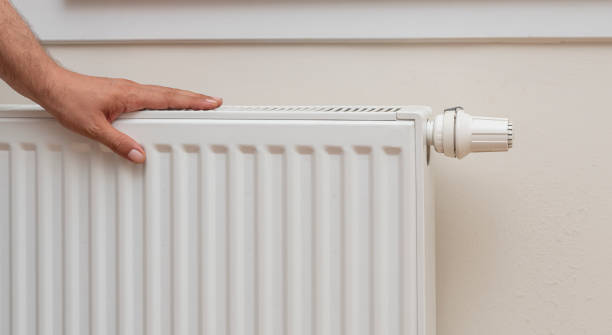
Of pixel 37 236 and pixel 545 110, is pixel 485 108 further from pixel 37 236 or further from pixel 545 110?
pixel 37 236

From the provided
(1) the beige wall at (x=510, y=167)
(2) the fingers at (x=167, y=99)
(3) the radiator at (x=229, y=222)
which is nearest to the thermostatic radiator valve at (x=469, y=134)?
(3) the radiator at (x=229, y=222)

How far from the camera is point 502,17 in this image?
0.83 meters

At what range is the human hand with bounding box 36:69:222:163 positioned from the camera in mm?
748

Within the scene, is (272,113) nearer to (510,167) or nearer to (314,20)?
(314,20)

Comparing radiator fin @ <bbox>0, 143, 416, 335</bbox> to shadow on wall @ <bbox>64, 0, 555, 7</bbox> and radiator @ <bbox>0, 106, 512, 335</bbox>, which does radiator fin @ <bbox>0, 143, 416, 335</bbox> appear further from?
shadow on wall @ <bbox>64, 0, 555, 7</bbox>

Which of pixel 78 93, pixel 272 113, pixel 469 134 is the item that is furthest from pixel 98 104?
pixel 469 134

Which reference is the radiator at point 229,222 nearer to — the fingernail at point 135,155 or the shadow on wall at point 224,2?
the fingernail at point 135,155

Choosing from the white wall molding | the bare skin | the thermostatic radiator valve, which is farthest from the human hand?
the thermostatic radiator valve

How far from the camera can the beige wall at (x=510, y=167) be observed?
2.78 ft

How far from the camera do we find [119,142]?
750mm

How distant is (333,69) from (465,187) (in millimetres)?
210

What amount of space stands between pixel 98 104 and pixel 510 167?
0.47 metres

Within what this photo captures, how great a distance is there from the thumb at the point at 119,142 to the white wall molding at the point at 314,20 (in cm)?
20

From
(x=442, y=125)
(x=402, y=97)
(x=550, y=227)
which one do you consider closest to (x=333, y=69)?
(x=402, y=97)
